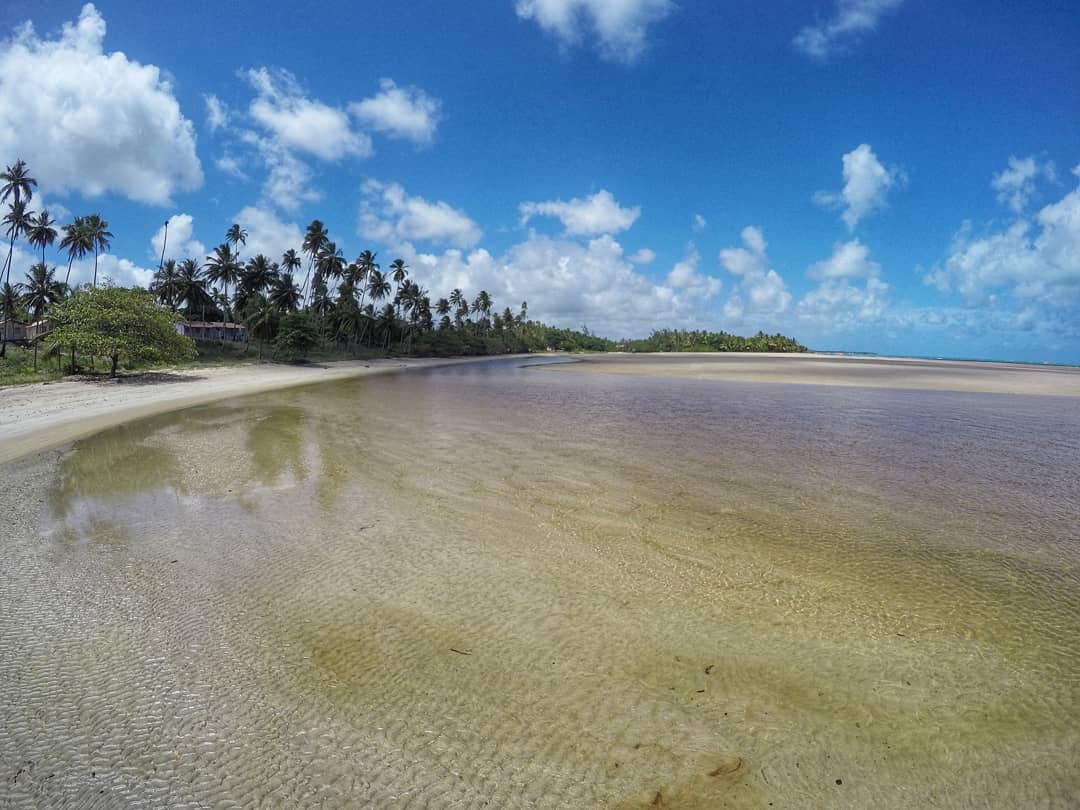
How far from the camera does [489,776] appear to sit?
293 cm

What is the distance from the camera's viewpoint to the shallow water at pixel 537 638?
296cm

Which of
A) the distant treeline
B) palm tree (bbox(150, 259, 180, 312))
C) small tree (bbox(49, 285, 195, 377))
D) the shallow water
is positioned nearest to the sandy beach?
small tree (bbox(49, 285, 195, 377))

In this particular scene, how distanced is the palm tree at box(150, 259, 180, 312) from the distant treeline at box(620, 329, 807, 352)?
121m

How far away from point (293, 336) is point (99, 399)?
102ft

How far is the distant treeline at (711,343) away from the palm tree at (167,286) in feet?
398

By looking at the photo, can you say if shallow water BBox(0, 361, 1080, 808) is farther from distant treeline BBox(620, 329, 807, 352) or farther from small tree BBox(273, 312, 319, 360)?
distant treeline BBox(620, 329, 807, 352)

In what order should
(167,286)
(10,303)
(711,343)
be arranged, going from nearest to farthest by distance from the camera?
(10,303), (167,286), (711,343)

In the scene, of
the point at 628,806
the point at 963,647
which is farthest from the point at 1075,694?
the point at 628,806

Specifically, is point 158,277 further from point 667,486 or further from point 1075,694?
point 1075,694

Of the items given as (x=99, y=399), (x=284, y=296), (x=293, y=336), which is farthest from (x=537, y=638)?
(x=284, y=296)

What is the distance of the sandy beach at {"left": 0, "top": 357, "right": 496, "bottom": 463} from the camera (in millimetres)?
14047

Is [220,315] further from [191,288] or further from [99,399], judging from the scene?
[99,399]

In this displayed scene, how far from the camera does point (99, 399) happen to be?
2158cm

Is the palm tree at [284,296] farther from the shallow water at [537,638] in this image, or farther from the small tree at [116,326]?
the shallow water at [537,638]
